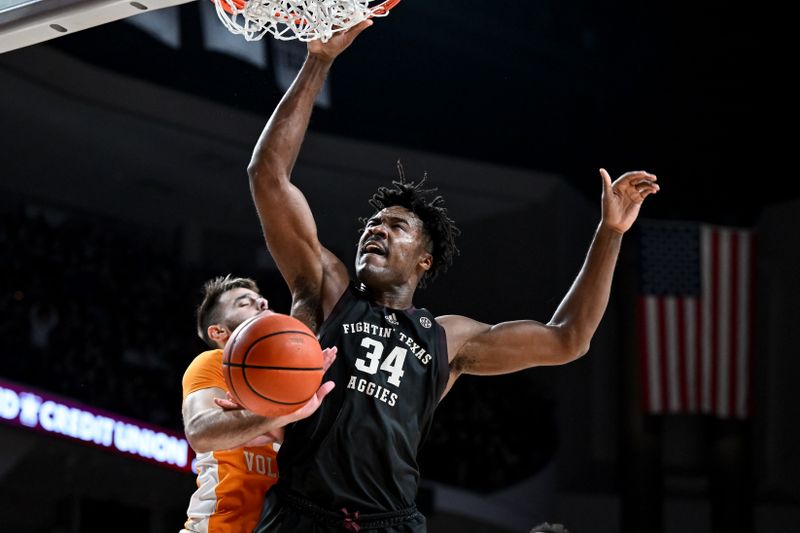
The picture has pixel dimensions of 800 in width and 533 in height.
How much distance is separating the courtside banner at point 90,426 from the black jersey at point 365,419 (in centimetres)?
580

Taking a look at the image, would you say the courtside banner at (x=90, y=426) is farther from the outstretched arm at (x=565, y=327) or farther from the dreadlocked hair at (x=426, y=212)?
the outstretched arm at (x=565, y=327)

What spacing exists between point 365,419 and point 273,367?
47 cm

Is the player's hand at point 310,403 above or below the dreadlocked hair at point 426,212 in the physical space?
below

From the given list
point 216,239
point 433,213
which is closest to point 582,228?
point 216,239

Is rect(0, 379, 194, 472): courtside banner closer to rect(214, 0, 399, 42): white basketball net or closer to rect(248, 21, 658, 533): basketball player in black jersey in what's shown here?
rect(248, 21, 658, 533): basketball player in black jersey

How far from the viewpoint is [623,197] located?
3648 mm

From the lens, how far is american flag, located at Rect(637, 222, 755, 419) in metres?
10.5

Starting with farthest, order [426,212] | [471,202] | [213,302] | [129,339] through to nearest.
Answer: [471,202], [129,339], [213,302], [426,212]

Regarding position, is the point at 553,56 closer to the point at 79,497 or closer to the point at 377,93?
the point at 377,93

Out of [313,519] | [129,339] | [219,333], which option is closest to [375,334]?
[313,519]

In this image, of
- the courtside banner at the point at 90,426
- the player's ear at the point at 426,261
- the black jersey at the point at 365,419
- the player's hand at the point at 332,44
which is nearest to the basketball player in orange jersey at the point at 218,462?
the black jersey at the point at 365,419

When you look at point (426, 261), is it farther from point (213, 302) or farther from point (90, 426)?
point (90, 426)

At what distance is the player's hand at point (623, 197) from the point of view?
362cm

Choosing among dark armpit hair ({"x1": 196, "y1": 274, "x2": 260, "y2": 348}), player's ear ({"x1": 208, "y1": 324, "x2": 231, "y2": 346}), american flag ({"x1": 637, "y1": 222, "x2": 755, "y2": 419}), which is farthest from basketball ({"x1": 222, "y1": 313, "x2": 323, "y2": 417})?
american flag ({"x1": 637, "y1": 222, "x2": 755, "y2": 419})
